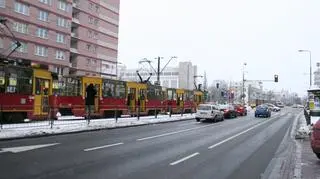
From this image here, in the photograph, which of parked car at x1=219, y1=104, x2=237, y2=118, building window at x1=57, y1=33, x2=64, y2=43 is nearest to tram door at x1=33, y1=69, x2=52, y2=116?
parked car at x1=219, y1=104, x2=237, y2=118

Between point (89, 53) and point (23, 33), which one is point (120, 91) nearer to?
point (23, 33)

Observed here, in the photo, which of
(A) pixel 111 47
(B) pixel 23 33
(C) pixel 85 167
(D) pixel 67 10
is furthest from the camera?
(A) pixel 111 47

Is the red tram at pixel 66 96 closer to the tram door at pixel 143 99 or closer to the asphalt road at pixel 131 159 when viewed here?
the tram door at pixel 143 99

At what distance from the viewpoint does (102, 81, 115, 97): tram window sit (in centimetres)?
3788

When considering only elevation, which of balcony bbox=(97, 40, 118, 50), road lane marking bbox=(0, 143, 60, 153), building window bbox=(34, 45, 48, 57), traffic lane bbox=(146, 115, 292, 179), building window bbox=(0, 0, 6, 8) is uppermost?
building window bbox=(0, 0, 6, 8)

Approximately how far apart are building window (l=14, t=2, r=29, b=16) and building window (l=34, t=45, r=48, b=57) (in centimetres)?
592

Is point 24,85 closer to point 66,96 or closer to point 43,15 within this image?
point 66,96

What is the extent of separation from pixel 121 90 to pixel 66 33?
4222cm

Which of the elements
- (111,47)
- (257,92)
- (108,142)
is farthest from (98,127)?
(257,92)

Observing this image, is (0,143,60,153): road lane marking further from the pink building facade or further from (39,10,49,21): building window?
(39,10,49,21): building window

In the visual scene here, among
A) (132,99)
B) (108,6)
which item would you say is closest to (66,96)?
(132,99)

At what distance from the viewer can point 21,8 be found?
224 ft

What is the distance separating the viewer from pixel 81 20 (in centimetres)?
8725

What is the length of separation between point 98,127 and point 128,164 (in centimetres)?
1353
